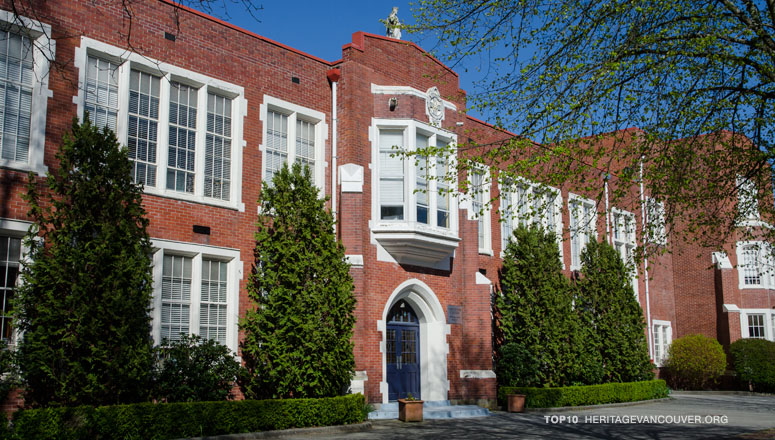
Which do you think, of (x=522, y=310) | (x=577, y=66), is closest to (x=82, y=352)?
(x=577, y=66)

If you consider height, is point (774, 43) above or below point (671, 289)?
above

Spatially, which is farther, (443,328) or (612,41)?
(443,328)

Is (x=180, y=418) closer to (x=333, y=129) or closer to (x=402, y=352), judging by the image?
(x=402, y=352)

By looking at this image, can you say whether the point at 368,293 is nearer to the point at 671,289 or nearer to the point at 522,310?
the point at 522,310

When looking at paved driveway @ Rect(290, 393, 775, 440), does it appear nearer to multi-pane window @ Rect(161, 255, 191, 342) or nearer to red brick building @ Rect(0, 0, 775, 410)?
red brick building @ Rect(0, 0, 775, 410)

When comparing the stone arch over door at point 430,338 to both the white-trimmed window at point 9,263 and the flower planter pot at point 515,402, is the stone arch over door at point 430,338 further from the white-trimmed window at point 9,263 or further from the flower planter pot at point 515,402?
the white-trimmed window at point 9,263

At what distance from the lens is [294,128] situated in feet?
Answer: 57.9

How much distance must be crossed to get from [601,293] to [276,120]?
13.9 meters

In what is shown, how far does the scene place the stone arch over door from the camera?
Answer: 63.7ft

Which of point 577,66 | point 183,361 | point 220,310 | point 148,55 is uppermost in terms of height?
point 148,55

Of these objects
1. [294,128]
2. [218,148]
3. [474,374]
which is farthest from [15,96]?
[474,374]

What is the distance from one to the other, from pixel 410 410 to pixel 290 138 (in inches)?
275

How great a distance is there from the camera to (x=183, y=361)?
13820 millimetres

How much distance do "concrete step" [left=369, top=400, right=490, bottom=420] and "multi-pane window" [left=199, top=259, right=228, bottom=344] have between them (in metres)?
4.18
